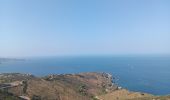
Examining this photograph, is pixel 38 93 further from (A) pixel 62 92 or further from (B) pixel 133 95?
(B) pixel 133 95

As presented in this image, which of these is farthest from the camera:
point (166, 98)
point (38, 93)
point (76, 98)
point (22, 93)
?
point (76, 98)

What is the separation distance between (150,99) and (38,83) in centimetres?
8406

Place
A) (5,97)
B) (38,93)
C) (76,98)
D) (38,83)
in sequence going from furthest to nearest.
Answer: (38,83) < (76,98) < (38,93) < (5,97)

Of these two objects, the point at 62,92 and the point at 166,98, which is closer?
the point at 166,98

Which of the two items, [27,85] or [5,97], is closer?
[5,97]

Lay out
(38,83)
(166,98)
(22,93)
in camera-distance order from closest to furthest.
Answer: (166,98), (22,93), (38,83)

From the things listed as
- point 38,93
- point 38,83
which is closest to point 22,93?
point 38,93

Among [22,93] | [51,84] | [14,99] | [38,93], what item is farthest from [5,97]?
[51,84]

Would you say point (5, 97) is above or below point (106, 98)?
above

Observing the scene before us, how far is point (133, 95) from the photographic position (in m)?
185

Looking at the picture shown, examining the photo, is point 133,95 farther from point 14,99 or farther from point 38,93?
point 14,99

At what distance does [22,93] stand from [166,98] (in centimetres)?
8408

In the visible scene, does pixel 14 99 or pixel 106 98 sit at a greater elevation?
pixel 14 99

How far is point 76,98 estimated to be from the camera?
177 meters
